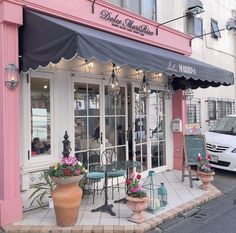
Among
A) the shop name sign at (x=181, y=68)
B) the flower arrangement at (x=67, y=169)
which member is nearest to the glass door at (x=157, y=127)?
the shop name sign at (x=181, y=68)

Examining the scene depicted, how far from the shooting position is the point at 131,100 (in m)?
7.61

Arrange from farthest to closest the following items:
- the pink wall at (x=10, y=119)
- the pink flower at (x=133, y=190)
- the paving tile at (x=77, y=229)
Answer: the pink flower at (x=133, y=190), the pink wall at (x=10, y=119), the paving tile at (x=77, y=229)

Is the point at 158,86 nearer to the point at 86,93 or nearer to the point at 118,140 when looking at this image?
the point at 118,140

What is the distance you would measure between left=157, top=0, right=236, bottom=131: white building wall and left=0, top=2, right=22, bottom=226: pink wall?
539 centimetres

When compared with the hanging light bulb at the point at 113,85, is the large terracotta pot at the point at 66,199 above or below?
below

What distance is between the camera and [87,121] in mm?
6539

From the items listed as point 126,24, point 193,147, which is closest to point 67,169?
point 126,24

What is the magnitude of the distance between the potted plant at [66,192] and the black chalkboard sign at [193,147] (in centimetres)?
341

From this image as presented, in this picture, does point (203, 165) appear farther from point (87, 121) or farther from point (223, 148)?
point (87, 121)

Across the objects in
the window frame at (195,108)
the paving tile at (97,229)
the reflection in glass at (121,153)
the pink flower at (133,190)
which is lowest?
the paving tile at (97,229)

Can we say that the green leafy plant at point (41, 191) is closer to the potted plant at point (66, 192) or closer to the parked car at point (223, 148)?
the potted plant at point (66, 192)

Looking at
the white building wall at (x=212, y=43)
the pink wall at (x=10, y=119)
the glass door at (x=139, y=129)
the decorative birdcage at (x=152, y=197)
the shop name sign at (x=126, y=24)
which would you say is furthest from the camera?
the white building wall at (x=212, y=43)

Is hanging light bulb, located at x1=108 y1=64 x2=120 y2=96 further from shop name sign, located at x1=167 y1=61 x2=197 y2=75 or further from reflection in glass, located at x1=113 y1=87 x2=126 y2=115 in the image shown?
shop name sign, located at x1=167 y1=61 x2=197 y2=75

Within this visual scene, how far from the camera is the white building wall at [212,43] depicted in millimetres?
10055
